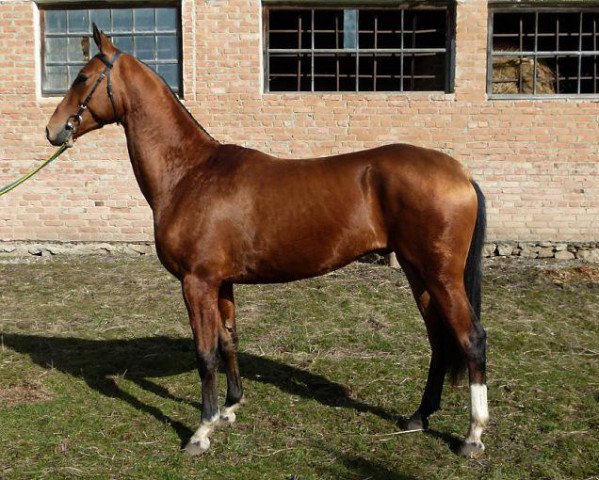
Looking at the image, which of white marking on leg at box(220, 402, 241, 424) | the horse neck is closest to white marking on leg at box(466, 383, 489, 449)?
white marking on leg at box(220, 402, 241, 424)

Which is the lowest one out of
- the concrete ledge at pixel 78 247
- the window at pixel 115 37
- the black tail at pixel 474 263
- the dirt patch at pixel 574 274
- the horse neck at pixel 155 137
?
the dirt patch at pixel 574 274

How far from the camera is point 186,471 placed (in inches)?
147

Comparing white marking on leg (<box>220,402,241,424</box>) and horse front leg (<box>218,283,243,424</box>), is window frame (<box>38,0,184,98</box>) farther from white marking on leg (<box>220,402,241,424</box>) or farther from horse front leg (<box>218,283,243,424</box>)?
white marking on leg (<box>220,402,241,424</box>)

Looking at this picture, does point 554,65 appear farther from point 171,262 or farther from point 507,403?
point 171,262

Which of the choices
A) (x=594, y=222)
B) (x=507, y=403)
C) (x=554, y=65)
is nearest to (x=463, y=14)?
(x=554, y=65)

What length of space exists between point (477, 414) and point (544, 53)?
7.85 meters

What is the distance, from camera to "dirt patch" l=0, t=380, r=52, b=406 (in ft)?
15.7

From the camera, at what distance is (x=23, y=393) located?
4930 millimetres

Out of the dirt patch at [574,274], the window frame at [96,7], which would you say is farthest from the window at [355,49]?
the dirt patch at [574,274]

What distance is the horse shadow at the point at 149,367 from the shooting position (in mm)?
4727

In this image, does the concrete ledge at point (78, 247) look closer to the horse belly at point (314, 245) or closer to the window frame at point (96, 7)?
the window frame at point (96, 7)

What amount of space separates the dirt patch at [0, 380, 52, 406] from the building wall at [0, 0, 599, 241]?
17.9ft

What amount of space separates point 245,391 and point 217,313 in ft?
3.53

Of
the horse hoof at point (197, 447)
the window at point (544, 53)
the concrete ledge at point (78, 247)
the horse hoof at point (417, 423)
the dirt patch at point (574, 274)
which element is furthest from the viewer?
the concrete ledge at point (78, 247)
